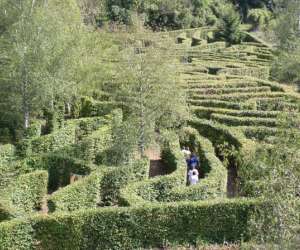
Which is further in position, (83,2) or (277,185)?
(83,2)

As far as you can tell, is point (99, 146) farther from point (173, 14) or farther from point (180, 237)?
point (173, 14)

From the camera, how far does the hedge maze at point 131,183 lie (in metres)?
18.9

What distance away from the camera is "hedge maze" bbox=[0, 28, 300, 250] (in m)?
18.9

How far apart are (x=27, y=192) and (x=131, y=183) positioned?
430 centimetres

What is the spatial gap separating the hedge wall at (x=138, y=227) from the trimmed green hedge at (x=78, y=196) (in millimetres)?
1957

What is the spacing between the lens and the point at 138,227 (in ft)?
62.2

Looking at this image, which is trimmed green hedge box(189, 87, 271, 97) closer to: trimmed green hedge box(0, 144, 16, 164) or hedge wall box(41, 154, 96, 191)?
hedge wall box(41, 154, 96, 191)

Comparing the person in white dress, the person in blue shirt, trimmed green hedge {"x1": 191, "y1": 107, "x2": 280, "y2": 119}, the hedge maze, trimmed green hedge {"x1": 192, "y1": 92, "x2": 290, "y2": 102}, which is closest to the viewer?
the hedge maze

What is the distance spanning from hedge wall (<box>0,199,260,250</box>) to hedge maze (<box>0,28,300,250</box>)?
0.03 metres

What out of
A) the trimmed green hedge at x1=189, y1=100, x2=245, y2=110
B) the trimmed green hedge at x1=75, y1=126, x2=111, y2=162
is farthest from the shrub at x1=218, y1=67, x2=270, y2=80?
the trimmed green hedge at x1=75, y1=126, x2=111, y2=162

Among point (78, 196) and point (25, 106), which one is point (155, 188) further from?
point (25, 106)

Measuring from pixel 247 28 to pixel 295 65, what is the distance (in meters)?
46.7

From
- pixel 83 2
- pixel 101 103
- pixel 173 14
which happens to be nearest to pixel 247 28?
pixel 173 14

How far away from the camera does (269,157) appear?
47.5 feet
